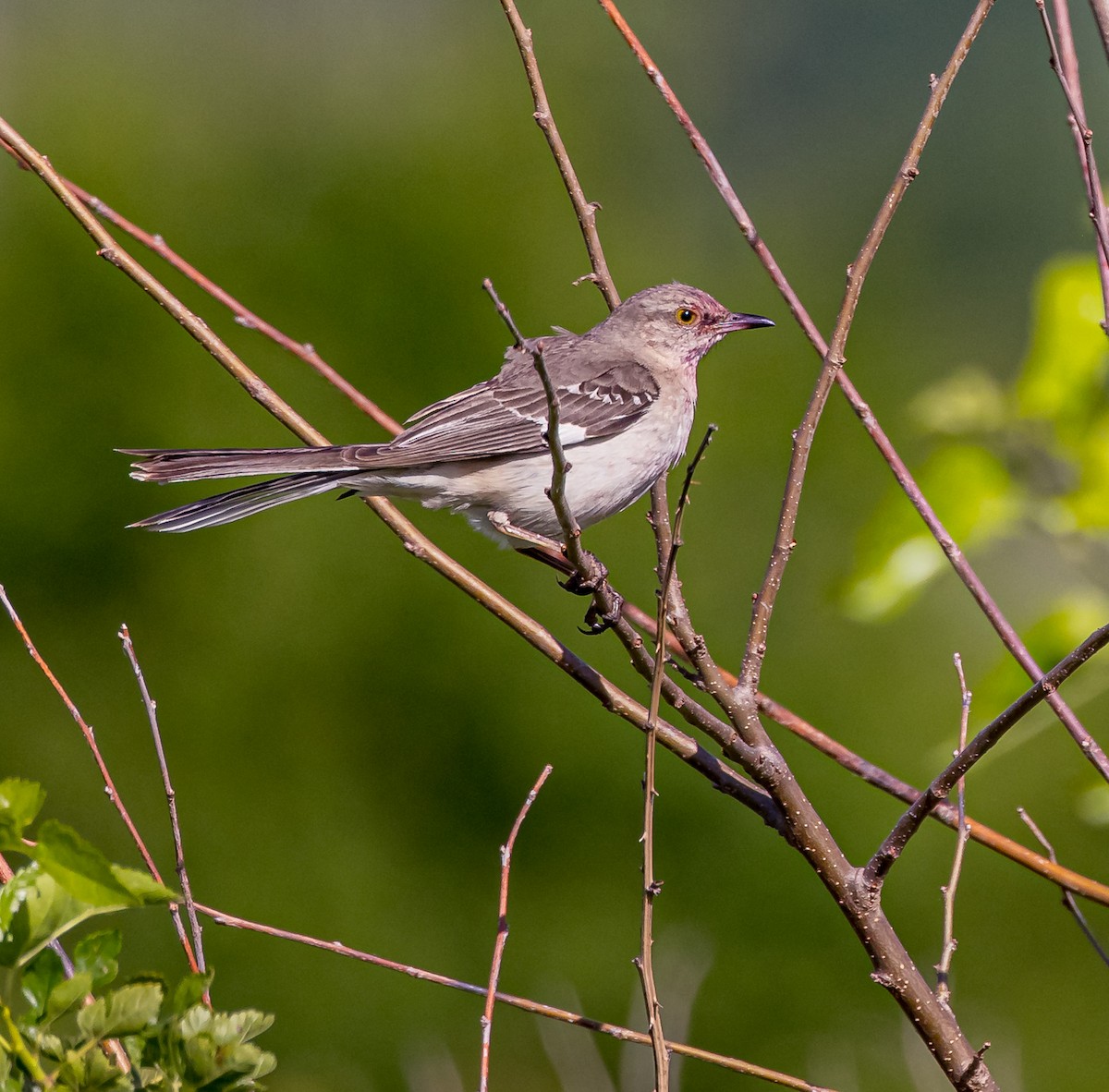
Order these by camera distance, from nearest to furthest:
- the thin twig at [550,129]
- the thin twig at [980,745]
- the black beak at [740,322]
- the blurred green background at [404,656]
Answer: the thin twig at [980,745] < the thin twig at [550,129] < the black beak at [740,322] < the blurred green background at [404,656]

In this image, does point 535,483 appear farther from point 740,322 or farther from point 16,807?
point 16,807

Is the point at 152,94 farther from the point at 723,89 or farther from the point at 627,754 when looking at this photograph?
the point at 723,89

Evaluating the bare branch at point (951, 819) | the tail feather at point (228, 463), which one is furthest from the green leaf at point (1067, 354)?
the tail feather at point (228, 463)

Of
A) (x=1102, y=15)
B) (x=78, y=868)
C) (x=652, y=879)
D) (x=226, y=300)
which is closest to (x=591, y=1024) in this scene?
(x=652, y=879)

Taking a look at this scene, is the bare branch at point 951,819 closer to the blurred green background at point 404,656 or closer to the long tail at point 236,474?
the long tail at point 236,474

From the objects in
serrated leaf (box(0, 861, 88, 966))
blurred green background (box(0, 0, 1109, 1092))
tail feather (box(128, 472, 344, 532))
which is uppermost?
serrated leaf (box(0, 861, 88, 966))

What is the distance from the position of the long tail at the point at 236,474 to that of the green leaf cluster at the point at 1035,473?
4.69 ft

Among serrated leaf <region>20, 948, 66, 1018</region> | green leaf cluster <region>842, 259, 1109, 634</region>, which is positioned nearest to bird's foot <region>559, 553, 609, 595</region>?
green leaf cluster <region>842, 259, 1109, 634</region>

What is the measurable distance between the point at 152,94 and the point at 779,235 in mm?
7617

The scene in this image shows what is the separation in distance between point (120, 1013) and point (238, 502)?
2.25 m

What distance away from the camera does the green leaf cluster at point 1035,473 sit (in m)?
2.85

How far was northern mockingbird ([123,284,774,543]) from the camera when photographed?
3535mm

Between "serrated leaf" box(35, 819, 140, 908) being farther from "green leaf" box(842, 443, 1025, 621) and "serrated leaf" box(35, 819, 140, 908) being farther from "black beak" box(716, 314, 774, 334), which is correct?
"black beak" box(716, 314, 774, 334)

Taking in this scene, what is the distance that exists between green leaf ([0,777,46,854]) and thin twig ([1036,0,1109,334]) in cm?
190
